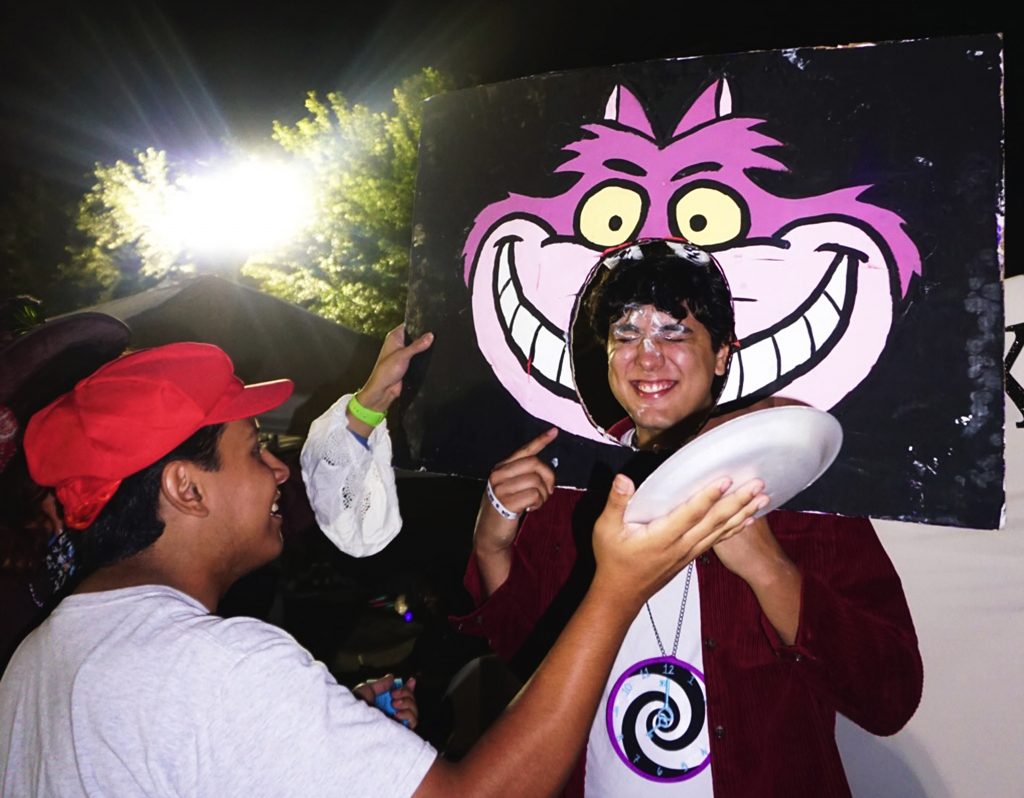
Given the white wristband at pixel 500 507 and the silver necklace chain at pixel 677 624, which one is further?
the white wristband at pixel 500 507

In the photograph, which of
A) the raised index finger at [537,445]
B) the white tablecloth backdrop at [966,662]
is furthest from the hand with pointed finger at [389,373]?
the white tablecloth backdrop at [966,662]

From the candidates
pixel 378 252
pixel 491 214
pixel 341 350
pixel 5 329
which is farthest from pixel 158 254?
pixel 491 214

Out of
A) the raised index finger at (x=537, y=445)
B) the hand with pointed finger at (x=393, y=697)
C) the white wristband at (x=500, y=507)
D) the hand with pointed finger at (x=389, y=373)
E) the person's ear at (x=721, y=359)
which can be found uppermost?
the hand with pointed finger at (x=389, y=373)

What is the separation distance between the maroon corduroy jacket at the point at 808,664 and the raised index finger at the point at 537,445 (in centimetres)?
42

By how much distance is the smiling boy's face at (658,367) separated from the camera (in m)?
1.50

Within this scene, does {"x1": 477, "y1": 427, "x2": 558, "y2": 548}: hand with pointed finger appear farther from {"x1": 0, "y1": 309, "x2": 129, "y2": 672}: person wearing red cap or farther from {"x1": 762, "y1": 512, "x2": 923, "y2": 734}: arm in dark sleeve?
{"x1": 0, "y1": 309, "x2": 129, "y2": 672}: person wearing red cap

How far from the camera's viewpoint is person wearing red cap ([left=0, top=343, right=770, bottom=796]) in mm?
979

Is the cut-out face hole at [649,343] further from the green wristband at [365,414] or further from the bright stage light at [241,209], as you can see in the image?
the bright stage light at [241,209]

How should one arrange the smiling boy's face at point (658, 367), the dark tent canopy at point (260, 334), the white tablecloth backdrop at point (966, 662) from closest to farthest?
Answer: 1. the smiling boy's face at point (658, 367)
2. the white tablecloth backdrop at point (966, 662)
3. the dark tent canopy at point (260, 334)

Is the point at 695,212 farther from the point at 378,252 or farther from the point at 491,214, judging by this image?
the point at 378,252

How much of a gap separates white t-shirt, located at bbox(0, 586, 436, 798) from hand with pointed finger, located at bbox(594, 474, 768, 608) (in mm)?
372

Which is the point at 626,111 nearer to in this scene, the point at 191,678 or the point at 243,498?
the point at 243,498

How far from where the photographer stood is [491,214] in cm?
169

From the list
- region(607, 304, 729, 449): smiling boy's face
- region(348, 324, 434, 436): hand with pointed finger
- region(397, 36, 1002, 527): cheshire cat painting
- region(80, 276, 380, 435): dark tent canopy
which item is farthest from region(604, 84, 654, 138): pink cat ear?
region(80, 276, 380, 435): dark tent canopy
